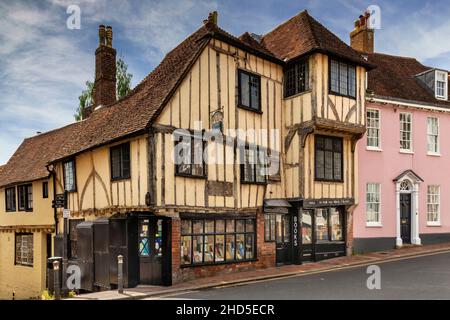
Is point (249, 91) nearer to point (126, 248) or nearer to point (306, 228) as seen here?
point (306, 228)

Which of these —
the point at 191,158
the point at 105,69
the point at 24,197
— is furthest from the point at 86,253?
the point at 24,197

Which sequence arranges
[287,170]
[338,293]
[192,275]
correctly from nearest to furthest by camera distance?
[338,293] < [192,275] < [287,170]

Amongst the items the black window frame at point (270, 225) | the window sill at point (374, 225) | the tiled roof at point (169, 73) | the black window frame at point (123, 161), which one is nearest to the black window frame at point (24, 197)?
the tiled roof at point (169, 73)

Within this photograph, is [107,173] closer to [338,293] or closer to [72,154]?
[72,154]

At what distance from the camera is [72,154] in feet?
56.6

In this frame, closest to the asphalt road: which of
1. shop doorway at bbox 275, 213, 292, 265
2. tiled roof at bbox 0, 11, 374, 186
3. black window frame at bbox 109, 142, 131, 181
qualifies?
shop doorway at bbox 275, 213, 292, 265

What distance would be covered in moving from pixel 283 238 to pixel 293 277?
3.06 m

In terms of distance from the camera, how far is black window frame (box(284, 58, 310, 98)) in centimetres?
1708

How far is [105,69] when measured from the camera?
20828mm

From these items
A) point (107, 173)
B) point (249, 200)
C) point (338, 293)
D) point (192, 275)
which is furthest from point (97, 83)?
point (338, 293)

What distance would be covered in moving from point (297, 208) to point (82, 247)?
8.06 meters

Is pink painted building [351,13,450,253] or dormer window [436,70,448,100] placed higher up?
dormer window [436,70,448,100]

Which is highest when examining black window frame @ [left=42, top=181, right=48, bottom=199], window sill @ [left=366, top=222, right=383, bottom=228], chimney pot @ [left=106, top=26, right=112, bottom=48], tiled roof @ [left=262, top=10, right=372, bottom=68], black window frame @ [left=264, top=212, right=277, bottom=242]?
chimney pot @ [left=106, top=26, right=112, bottom=48]

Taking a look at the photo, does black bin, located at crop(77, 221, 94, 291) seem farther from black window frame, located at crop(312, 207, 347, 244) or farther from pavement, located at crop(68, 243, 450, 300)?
black window frame, located at crop(312, 207, 347, 244)
